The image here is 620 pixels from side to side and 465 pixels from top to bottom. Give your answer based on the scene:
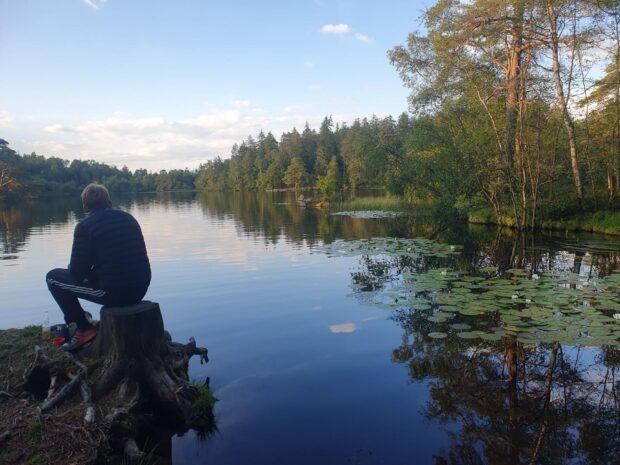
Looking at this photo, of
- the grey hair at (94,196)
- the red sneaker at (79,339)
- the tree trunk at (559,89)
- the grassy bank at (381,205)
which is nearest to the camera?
the grey hair at (94,196)

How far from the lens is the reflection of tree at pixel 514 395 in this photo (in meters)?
4.20

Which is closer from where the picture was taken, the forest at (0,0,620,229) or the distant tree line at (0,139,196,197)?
the forest at (0,0,620,229)

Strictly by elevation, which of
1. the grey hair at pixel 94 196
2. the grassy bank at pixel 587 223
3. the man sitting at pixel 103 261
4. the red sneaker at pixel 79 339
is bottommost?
the red sneaker at pixel 79 339

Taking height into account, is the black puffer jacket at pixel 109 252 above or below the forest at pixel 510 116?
below

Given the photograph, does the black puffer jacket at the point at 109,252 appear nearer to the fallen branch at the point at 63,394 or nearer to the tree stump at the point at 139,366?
the tree stump at the point at 139,366

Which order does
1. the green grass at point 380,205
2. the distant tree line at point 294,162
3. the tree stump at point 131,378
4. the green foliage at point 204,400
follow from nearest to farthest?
1. the tree stump at point 131,378
2. the green foliage at point 204,400
3. the green grass at point 380,205
4. the distant tree line at point 294,162

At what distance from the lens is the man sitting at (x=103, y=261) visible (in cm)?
502

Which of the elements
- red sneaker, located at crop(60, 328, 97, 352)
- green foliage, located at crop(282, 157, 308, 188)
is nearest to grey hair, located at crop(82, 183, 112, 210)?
red sneaker, located at crop(60, 328, 97, 352)

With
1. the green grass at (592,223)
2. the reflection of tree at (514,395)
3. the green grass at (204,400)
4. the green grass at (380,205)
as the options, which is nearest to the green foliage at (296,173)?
the green grass at (380,205)

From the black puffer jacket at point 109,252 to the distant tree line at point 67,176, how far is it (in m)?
79.9

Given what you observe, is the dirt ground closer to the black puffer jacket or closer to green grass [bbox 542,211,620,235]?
the black puffer jacket

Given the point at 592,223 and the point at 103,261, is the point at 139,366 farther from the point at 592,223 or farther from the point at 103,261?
the point at 592,223

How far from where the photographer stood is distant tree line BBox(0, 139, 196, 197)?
73.1 m

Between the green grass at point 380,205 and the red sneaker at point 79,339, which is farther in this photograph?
the green grass at point 380,205
